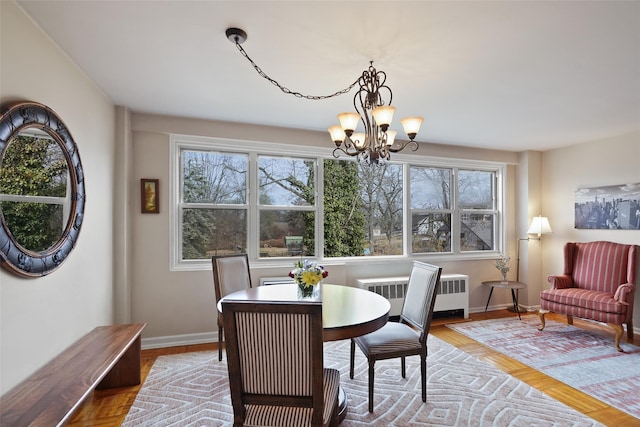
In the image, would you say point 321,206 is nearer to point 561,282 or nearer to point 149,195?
point 149,195

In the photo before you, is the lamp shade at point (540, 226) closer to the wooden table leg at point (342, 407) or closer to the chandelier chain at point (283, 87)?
the chandelier chain at point (283, 87)

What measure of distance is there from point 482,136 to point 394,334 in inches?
117

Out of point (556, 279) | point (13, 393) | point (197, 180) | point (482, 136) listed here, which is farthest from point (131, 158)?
point (556, 279)

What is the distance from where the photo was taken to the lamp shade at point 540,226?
453cm

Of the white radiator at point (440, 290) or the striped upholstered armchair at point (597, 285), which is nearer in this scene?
the striped upholstered armchair at point (597, 285)

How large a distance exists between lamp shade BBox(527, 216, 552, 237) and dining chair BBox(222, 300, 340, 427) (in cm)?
435

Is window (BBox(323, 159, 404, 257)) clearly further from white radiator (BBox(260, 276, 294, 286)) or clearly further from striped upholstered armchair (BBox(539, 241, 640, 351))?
striped upholstered armchair (BBox(539, 241, 640, 351))

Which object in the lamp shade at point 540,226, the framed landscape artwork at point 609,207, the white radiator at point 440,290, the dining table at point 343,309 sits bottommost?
the white radiator at point 440,290

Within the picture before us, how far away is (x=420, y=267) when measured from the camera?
8.67 feet

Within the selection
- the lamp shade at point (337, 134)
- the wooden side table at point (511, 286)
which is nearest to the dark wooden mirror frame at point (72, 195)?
the lamp shade at point (337, 134)

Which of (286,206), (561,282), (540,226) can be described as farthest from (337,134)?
(540,226)

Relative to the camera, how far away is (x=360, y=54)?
6.95ft

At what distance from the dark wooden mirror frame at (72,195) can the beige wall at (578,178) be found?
564 centimetres

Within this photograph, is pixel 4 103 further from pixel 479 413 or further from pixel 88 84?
pixel 479 413
